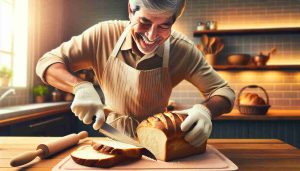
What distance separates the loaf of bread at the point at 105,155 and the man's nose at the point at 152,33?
1.53 feet

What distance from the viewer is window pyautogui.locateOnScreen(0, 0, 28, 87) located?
10.3 feet

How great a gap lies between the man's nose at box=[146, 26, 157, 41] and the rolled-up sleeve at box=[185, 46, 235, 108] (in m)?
0.33

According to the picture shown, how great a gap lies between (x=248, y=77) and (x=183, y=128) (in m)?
3.05

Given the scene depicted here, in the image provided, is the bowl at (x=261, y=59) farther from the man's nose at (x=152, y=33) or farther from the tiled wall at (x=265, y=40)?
the man's nose at (x=152, y=33)

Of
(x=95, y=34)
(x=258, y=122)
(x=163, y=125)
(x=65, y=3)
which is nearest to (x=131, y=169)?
(x=163, y=125)

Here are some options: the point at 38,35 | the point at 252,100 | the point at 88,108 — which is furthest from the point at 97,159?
the point at 38,35

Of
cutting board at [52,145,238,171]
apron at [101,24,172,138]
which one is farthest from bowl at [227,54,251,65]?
cutting board at [52,145,238,171]

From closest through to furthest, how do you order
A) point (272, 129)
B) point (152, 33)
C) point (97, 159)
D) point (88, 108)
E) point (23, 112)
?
point (97, 159) → point (88, 108) → point (152, 33) → point (23, 112) → point (272, 129)

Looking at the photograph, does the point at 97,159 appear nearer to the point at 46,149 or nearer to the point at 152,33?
the point at 46,149

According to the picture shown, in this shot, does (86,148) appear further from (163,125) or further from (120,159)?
(163,125)

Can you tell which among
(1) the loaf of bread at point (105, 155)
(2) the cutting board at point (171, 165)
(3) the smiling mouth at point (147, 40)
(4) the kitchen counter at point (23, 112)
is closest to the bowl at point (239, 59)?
(4) the kitchen counter at point (23, 112)

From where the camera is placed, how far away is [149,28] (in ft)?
3.95

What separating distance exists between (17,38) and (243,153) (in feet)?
9.58

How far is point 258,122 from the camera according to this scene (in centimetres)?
312
